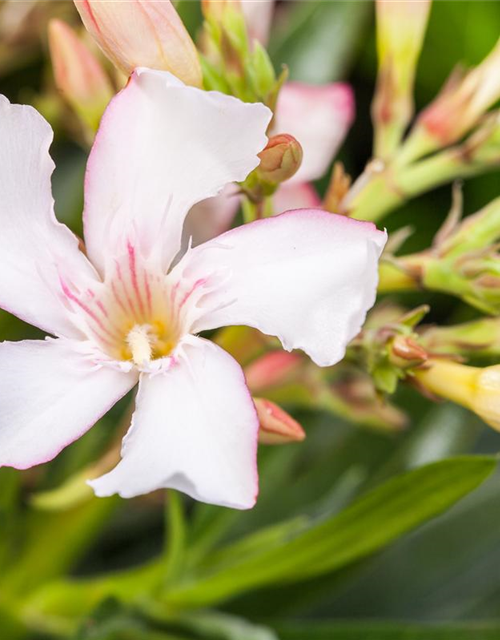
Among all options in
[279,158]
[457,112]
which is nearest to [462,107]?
[457,112]

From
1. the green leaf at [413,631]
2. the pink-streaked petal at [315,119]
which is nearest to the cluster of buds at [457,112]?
the pink-streaked petal at [315,119]

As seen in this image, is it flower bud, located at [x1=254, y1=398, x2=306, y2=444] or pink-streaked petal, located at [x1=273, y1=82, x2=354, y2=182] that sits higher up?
pink-streaked petal, located at [x1=273, y1=82, x2=354, y2=182]

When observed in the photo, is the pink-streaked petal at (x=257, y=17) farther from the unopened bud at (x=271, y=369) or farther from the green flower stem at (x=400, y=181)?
the unopened bud at (x=271, y=369)

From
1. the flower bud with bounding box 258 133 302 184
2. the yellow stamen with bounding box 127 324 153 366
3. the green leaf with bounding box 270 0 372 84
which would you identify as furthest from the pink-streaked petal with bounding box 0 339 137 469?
the green leaf with bounding box 270 0 372 84

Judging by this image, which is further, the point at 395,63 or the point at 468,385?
the point at 395,63

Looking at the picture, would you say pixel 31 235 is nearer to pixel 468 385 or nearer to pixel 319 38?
pixel 468 385

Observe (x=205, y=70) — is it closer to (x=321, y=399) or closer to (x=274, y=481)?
(x=321, y=399)

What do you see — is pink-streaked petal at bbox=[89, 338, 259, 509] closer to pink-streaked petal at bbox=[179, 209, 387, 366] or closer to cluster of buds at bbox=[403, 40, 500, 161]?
pink-streaked petal at bbox=[179, 209, 387, 366]
